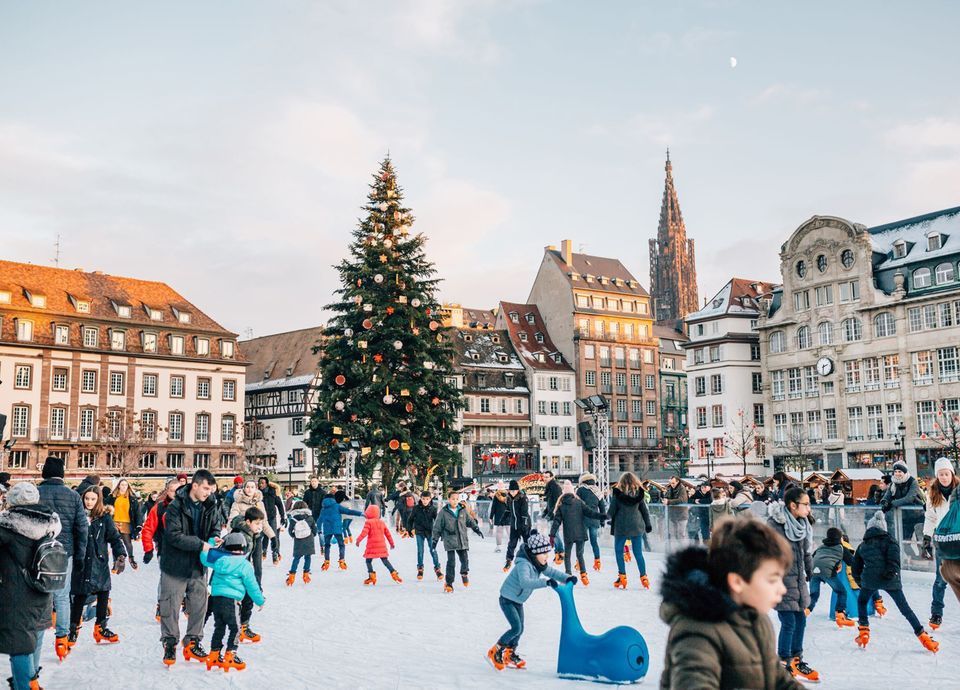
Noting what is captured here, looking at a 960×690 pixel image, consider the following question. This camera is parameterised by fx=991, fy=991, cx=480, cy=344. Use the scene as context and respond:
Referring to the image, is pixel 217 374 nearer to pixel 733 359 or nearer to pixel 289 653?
pixel 733 359

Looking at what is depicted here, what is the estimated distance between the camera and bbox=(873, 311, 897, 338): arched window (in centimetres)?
5728

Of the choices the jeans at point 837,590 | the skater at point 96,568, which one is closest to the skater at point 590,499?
the jeans at point 837,590

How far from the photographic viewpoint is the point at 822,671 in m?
9.10

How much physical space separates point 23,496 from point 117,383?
199ft

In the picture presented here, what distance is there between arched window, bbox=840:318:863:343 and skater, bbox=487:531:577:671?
177 feet


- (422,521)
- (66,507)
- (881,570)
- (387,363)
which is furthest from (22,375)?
(881,570)

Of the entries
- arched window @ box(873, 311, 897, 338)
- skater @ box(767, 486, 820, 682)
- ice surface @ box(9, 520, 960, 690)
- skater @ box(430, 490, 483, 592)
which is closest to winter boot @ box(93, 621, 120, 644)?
ice surface @ box(9, 520, 960, 690)

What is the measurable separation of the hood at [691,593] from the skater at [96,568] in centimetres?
768

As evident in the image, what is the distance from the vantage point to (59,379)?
61.3 m

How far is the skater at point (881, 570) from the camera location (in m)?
9.64

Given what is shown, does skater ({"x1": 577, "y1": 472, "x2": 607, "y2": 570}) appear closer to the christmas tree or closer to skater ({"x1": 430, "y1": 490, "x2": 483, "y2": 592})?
skater ({"x1": 430, "y1": 490, "x2": 483, "y2": 592})

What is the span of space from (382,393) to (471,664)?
90.7 feet

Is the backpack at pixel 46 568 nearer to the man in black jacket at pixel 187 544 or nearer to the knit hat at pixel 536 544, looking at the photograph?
the man in black jacket at pixel 187 544

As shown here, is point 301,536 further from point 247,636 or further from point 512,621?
point 512,621
